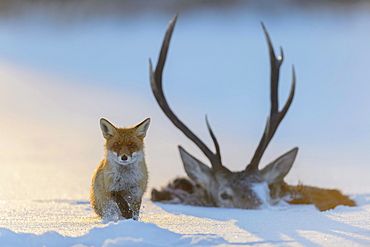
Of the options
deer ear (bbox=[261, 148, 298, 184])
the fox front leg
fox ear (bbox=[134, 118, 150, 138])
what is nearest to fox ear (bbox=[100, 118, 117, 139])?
fox ear (bbox=[134, 118, 150, 138])

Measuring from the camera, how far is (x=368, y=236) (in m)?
3.47

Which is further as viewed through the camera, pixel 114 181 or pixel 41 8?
pixel 41 8

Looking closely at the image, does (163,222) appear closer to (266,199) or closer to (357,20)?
(266,199)

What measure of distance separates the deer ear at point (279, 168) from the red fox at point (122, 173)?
323cm

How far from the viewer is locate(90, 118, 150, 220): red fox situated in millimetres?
4215

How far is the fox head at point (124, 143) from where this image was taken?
4184 millimetres

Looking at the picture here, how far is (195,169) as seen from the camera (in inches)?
299

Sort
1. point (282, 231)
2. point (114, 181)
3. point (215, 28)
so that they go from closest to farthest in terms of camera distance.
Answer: point (282, 231) < point (114, 181) < point (215, 28)

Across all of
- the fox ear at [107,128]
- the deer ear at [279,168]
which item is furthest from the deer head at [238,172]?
the fox ear at [107,128]

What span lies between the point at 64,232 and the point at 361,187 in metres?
5.37

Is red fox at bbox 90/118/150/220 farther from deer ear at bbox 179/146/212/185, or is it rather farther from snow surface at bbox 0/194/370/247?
deer ear at bbox 179/146/212/185

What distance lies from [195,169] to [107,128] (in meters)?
3.39

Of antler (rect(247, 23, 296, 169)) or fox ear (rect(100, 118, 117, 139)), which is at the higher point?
antler (rect(247, 23, 296, 169))

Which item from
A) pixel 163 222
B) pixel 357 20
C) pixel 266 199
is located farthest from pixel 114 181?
pixel 357 20
